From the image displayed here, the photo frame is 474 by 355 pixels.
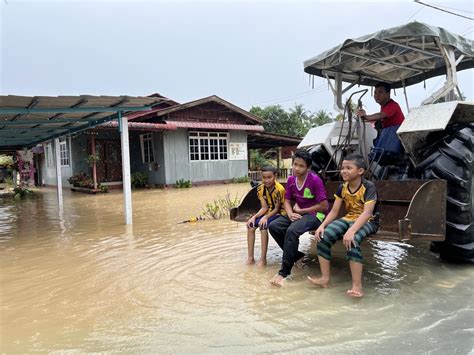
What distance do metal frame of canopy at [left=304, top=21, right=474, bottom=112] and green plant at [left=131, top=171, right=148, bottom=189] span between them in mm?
13593

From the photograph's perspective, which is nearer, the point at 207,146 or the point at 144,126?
the point at 144,126

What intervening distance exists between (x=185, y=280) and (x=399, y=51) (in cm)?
353

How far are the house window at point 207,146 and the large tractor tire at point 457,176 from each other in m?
14.5

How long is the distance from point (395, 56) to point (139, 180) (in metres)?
14.4

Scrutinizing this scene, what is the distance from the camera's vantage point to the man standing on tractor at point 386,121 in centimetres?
411

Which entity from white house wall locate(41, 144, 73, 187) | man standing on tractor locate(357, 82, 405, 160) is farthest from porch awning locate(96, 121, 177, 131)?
man standing on tractor locate(357, 82, 405, 160)

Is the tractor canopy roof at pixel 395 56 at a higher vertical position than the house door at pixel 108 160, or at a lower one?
higher

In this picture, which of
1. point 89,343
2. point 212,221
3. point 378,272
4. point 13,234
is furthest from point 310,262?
point 13,234

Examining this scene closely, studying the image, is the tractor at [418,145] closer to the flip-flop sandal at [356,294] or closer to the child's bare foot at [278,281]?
the flip-flop sandal at [356,294]

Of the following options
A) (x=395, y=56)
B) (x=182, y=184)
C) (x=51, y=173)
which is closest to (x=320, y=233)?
(x=395, y=56)

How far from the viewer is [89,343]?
2.49 meters

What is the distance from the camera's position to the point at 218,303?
10.1 feet

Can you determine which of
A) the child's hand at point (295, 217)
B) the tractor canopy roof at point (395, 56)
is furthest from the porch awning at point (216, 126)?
the child's hand at point (295, 217)

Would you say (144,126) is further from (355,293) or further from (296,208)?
(355,293)
